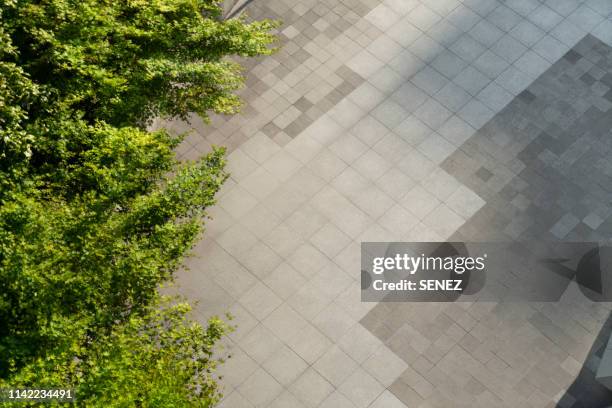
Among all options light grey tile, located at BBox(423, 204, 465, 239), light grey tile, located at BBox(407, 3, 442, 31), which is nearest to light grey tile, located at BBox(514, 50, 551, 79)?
light grey tile, located at BBox(407, 3, 442, 31)

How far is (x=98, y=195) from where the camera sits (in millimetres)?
22016

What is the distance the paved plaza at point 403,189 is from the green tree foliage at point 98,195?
19.4ft

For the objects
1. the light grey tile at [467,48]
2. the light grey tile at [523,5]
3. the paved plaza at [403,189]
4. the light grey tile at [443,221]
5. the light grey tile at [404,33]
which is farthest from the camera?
the light grey tile at [523,5]

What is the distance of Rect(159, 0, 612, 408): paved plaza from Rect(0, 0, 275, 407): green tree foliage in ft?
19.4

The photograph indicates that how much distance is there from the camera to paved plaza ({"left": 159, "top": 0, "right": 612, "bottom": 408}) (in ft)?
85.1

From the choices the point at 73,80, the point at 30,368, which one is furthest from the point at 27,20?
the point at 30,368

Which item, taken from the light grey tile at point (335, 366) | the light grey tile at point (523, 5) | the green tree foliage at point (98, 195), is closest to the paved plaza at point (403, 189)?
the light grey tile at point (335, 366)

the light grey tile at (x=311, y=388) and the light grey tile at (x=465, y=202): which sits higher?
the light grey tile at (x=465, y=202)

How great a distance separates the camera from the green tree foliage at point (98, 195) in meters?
18.9

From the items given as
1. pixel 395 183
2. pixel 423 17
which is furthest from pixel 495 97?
pixel 395 183

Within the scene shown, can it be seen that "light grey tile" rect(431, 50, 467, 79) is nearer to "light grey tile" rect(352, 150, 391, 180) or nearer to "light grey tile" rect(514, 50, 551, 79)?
"light grey tile" rect(514, 50, 551, 79)

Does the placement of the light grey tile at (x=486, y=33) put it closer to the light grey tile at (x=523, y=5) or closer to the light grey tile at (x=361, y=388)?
the light grey tile at (x=523, y=5)

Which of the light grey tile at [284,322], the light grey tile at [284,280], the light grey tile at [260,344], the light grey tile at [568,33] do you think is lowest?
the light grey tile at [260,344]

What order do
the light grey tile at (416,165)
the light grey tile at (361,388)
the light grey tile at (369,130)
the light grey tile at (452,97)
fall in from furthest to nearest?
the light grey tile at (452,97) → the light grey tile at (369,130) → the light grey tile at (416,165) → the light grey tile at (361,388)
